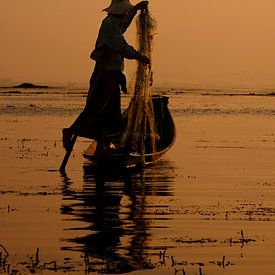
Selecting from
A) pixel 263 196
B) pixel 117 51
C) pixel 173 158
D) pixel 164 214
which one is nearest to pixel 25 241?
pixel 164 214

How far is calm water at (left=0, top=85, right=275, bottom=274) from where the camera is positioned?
8531 mm

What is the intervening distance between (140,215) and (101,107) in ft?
16.9

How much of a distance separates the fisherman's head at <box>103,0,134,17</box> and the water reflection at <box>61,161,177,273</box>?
2700mm

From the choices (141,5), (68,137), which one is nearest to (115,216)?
(68,137)

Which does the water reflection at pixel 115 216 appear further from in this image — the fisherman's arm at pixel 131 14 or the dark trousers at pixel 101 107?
the fisherman's arm at pixel 131 14

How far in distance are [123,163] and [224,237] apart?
6.36m

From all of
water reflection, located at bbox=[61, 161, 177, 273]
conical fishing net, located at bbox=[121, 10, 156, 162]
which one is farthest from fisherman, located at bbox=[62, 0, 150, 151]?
water reflection, located at bbox=[61, 161, 177, 273]

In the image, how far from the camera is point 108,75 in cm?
1602

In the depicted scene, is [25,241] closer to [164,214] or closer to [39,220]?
[39,220]

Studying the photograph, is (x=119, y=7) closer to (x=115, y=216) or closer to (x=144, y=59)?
(x=144, y=59)

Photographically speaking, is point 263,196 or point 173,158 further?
point 173,158

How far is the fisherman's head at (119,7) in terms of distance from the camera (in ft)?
50.9

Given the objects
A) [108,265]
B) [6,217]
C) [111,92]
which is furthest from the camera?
[111,92]

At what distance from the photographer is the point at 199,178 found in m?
15.8
